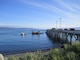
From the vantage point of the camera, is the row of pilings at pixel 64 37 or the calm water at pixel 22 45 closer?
the calm water at pixel 22 45

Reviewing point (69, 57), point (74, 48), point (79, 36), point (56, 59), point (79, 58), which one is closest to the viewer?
point (56, 59)

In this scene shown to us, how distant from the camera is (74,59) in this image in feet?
37.2

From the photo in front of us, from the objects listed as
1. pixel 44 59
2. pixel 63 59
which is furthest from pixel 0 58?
pixel 63 59

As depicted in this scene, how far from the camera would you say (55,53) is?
13.2 metres

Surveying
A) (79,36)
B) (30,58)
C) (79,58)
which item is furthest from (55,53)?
(79,36)

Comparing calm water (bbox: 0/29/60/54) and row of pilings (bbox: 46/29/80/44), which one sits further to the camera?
row of pilings (bbox: 46/29/80/44)

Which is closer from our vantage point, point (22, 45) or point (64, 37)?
point (22, 45)

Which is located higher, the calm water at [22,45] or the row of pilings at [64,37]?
the row of pilings at [64,37]

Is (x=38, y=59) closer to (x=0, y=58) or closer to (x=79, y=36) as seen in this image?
(x=0, y=58)

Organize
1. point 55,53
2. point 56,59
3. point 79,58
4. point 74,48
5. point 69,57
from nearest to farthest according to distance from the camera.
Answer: point 56,59, point 69,57, point 79,58, point 55,53, point 74,48

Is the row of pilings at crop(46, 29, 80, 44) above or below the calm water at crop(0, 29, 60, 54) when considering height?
above

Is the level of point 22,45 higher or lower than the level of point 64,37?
lower

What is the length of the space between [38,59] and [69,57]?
2.28 metres

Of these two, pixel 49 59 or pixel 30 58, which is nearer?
pixel 30 58
